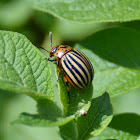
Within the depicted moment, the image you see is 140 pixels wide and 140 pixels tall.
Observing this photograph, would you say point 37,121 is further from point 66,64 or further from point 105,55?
point 105,55

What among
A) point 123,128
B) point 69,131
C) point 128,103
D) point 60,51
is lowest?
point 128,103

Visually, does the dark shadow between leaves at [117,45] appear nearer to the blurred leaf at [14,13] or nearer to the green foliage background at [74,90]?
the green foliage background at [74,90]

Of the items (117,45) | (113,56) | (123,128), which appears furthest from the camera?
(117,45)

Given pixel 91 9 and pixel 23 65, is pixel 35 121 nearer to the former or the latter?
pixel 23 65

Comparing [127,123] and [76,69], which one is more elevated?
[76,69]

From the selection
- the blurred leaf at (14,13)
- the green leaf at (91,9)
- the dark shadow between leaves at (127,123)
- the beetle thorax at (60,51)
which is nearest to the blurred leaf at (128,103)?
the dark shadow between leaves at (127,123)

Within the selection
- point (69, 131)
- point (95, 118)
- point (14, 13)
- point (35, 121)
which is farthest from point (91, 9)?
point (14, 13)

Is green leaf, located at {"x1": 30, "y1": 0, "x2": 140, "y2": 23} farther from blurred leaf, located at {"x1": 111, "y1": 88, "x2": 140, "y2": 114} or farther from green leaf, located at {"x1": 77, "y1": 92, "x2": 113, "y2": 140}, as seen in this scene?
blurred leaf, located at {"x1": 111, "y1": 88, "x2": 140, "y2": 114}
